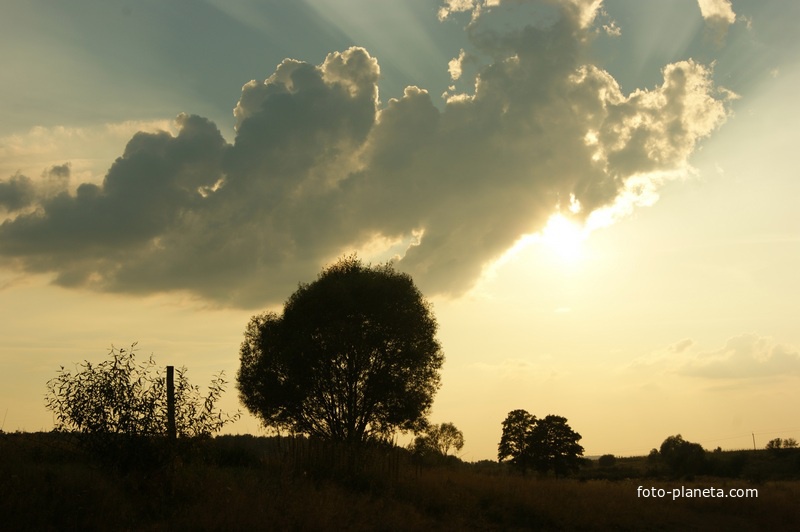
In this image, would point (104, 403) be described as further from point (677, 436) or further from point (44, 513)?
point (677, 436)

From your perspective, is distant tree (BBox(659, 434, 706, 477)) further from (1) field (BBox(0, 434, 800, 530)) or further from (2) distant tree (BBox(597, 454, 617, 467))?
(1) field (BBox(0, 434, 800, 530))

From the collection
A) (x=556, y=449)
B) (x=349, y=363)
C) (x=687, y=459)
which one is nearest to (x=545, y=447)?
(x=556, y=449)

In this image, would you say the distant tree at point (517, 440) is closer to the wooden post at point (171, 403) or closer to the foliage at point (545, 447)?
the foliage at point (545, 447)

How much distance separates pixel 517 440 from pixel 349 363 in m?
21.9

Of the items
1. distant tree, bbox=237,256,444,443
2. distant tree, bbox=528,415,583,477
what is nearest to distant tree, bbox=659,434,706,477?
distant tree, bbox=528,415,583,477

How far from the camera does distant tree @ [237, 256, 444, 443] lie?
136 feet

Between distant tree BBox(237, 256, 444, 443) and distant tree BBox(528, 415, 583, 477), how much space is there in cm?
1650

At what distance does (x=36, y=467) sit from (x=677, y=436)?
84.6 meters

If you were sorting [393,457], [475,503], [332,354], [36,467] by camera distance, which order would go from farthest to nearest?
[332,354]
[393,457]
[475,503]
[36,467]

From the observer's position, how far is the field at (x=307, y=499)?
52.0 feet

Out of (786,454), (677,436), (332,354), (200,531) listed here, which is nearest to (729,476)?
(786,454)

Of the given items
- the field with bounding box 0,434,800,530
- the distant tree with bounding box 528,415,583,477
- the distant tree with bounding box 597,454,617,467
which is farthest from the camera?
the distant tree with bounding box 597,454,617,467

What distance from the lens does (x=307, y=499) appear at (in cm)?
1877

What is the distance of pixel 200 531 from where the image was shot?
1571cm
